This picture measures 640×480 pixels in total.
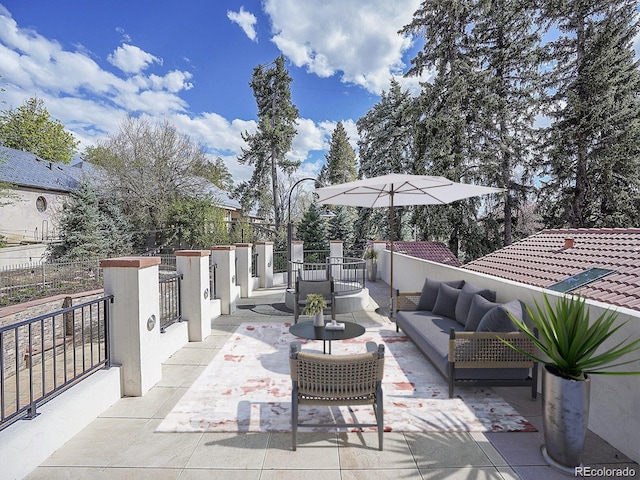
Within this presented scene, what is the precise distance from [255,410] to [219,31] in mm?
11966

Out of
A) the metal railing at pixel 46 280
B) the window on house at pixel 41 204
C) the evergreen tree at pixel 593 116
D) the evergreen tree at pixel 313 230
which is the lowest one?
the metal railing at pixel 46 280

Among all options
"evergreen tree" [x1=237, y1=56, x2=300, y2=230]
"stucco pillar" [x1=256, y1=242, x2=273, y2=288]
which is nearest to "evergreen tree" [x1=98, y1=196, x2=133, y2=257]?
"evergreen tree" [x1=237, y1=56, x2=300, y2=230]

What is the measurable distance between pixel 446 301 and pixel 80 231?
1735 cm

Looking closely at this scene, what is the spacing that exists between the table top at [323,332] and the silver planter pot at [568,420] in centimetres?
205

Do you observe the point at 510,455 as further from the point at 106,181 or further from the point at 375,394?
the point at 106,181

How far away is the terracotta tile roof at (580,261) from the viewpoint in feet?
11.7

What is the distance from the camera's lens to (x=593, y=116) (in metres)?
12.2

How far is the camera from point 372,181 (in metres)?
5.67

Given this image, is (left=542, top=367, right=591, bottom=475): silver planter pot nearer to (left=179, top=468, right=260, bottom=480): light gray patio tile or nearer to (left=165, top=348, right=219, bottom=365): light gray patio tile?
(left=179, top=468, right=260, bottom=480): light gray patio tile

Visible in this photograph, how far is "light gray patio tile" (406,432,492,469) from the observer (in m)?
2.29

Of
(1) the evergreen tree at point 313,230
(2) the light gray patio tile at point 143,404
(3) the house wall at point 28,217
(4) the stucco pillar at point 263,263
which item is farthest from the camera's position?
(1) the evergreen tree at point 313,230

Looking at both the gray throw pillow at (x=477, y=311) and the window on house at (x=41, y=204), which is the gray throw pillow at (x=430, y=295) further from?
the window on house at (x=41, y=204)

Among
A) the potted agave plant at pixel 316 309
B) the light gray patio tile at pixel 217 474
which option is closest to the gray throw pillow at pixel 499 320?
the potted agave plant at pixel 316 309

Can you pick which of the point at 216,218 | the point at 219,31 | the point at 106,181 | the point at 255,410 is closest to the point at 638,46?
the point at 219,31
